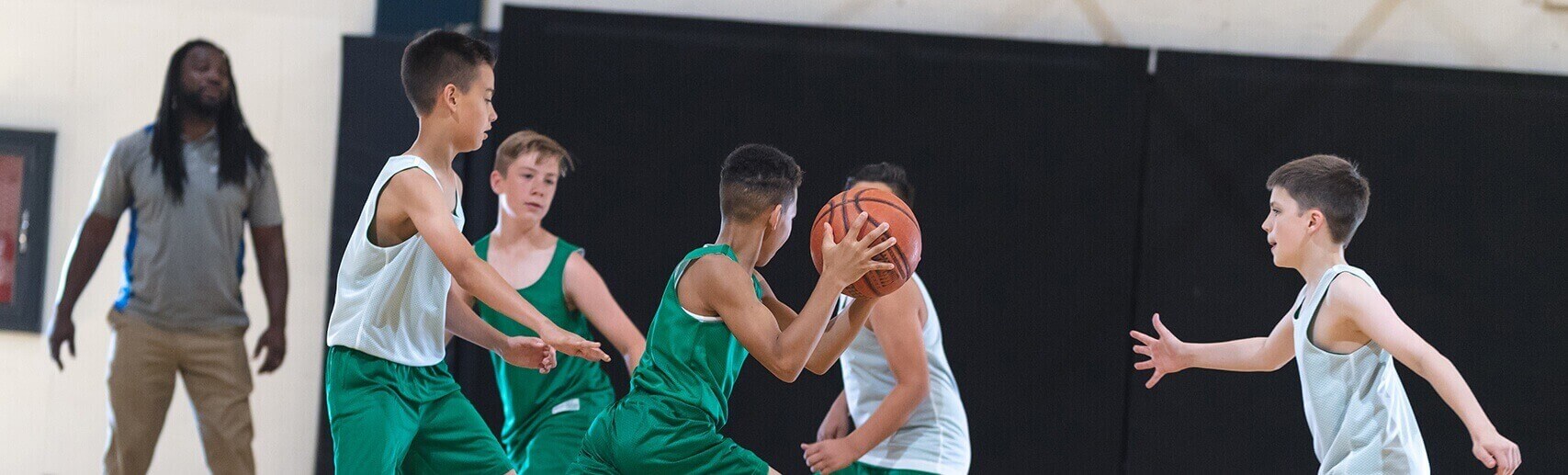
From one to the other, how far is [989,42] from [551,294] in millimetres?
2403

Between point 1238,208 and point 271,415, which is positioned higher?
point 1238,208

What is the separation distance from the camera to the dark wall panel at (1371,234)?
5656mm

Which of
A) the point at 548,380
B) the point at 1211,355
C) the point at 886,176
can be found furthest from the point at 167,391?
the point at 1211,355

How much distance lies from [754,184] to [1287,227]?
1.41 m

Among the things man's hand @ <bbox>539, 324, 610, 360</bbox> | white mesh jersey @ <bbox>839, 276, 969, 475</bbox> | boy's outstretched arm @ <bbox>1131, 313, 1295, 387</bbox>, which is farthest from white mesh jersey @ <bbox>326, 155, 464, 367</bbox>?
boy's outstretched arm @ <bbox>1131, 313, 1295, 387</bbox>

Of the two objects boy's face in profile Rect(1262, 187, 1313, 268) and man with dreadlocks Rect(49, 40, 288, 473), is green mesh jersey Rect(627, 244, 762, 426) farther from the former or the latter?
man with dreadlocks Rect(49, 40, 288, 473)

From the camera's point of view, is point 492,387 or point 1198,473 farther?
point 1198,473

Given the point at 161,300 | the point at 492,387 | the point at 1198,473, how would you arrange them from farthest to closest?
1. the point at 1198,473
2. the point at 492,387
3. the point at 161,300

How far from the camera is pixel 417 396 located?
291 centimetres

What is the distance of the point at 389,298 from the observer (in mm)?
2938

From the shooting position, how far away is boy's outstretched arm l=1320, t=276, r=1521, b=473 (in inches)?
112

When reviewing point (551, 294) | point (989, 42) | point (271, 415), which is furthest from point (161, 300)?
point (989, 42)

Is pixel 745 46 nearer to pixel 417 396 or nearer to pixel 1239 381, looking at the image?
pixel 1239 381

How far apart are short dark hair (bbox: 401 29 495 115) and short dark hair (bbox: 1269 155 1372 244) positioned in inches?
78.5
